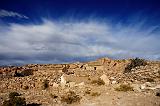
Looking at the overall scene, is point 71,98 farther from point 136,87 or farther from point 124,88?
point 136,87

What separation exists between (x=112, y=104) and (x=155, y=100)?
10.6ft

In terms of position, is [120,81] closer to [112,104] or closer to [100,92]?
[100,92]

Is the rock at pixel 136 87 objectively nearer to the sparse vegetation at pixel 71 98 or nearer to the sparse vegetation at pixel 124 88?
the sparse vegetation at pixel 124 88

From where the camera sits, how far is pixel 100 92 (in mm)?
23969

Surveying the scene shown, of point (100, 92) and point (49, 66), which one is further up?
point (49, 66)

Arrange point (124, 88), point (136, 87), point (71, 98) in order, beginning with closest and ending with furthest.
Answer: point (71, 98) < point (124, 88) < point (136, 87)

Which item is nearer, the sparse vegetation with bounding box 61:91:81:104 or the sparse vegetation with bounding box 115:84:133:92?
the sparse vegetation with bounding box 61:91:81:104

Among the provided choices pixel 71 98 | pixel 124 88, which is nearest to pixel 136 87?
pixel 124 88

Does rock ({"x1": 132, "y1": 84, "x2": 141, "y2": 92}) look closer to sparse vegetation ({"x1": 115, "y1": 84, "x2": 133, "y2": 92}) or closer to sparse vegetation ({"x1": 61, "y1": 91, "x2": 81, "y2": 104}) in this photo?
sparse vegetation ({"x1": 115, "y1": 84, "x2": 133, "y2": 92})

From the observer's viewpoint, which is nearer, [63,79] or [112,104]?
[112,104]

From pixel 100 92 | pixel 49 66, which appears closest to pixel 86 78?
pixel 100 92

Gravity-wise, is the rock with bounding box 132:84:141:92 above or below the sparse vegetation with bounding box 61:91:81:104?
above

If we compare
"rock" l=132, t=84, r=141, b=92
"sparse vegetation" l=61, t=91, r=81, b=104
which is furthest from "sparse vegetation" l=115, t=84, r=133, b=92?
"sparse vegetation" l=61, t=91, r=81, b=104

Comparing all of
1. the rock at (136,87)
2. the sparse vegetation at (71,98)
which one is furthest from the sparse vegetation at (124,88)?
the sparse vegetation at (71,98)
